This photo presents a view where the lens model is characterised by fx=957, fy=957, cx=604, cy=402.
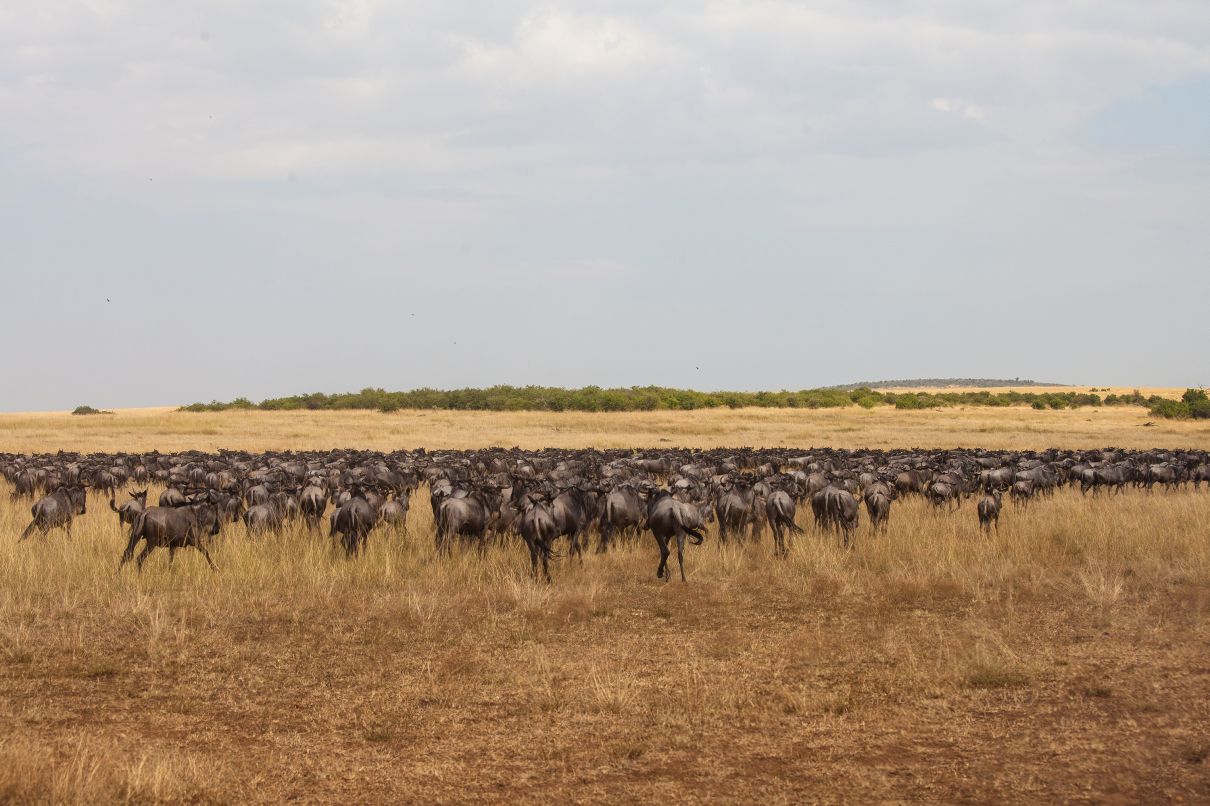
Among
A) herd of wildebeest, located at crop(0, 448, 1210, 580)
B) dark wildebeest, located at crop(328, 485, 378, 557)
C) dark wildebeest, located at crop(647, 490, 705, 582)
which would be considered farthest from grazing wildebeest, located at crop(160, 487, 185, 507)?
dark wildebeest, located at crop(647, 490, 705, 582)

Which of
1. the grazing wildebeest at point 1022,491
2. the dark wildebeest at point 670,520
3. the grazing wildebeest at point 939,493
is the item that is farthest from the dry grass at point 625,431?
the dark wildebeest at point 670,520

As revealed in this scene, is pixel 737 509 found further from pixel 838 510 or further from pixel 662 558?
pixel 662 558

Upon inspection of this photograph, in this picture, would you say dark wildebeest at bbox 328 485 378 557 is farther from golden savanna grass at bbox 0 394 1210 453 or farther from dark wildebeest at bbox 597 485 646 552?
golden savanna grass at bbox 0 394 1210 453

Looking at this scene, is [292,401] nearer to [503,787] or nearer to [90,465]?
[90,465]

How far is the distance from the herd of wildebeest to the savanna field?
0.47 m

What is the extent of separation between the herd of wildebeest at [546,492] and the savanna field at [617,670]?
472 millimetres

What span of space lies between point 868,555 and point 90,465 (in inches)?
841

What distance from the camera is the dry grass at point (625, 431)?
48.1 meters

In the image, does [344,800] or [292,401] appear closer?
[344,800]

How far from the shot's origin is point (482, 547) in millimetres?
14266

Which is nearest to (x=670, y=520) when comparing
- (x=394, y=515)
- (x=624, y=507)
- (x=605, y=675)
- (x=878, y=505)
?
(x=624, y=507)

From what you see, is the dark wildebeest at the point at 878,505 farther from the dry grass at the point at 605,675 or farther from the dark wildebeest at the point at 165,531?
the dark wildebeest at the point at 165,531

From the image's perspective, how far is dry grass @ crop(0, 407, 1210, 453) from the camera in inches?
1892

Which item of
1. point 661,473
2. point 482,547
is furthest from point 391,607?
Answer: point 661,473
